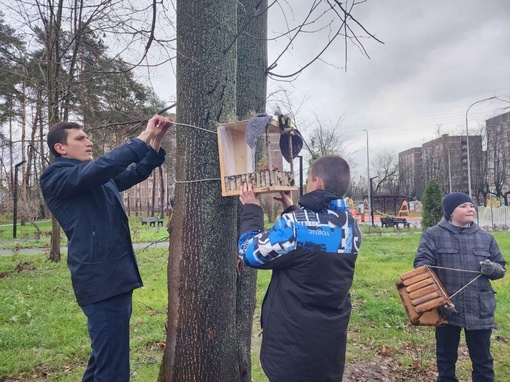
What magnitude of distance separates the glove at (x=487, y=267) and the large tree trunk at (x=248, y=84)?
2.00 m

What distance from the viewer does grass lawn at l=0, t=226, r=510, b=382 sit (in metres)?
4.11

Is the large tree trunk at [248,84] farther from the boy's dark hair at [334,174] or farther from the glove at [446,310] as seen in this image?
the glove at [446,310]

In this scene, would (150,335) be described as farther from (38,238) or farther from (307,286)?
(38,238)

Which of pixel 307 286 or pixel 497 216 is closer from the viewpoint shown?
pixel 307 286

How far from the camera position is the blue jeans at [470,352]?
3.30 meters

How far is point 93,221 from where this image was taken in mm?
2297

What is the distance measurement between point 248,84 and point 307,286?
2.17 meters

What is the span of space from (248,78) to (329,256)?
212 centimetres

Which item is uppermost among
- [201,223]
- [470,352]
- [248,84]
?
[248,84]

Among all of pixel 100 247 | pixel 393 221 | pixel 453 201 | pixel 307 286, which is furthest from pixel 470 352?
pixel 393 221

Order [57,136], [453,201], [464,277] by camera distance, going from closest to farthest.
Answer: [57,136] → [464,277] → [453,201]

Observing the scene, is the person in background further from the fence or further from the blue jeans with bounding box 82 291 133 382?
the fence

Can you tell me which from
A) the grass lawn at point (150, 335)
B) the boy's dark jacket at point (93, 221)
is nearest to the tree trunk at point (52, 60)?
the grass lawn at point (150, 335)

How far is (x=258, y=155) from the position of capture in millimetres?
3260
